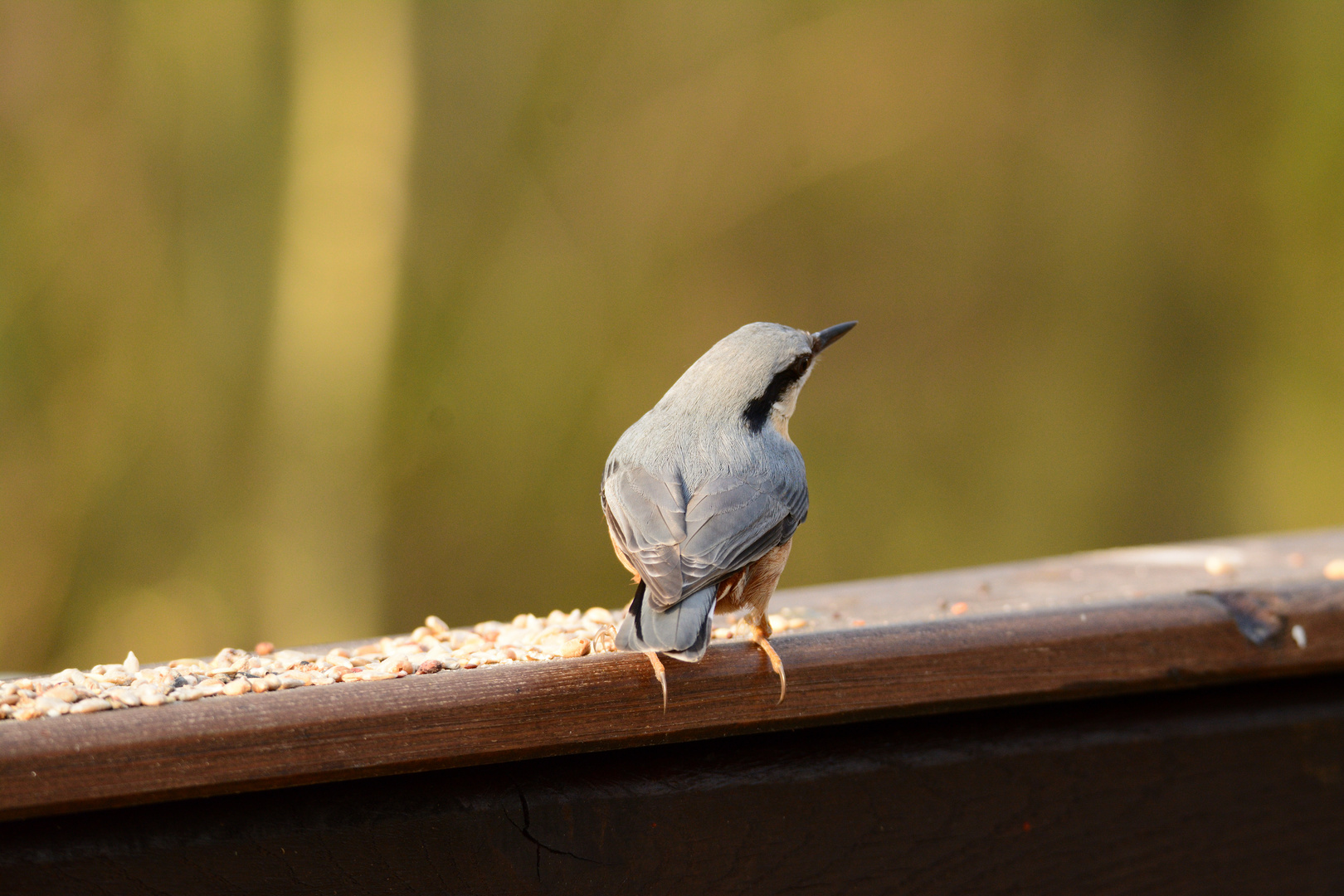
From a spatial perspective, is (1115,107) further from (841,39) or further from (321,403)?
(321,403)

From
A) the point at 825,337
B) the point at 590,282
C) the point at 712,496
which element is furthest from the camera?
the point at 590,282

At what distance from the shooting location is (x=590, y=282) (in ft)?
19.3

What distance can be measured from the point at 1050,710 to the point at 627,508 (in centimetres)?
69

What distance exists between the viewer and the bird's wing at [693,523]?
158cm

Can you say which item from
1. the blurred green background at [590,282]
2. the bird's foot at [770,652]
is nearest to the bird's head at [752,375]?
the bird's foot at [770,652]

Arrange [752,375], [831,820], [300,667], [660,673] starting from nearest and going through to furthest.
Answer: [660,673] → [831,820] → [300,667] → [752,375]

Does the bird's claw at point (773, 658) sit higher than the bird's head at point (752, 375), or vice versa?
the bird's head at point (752, 375)

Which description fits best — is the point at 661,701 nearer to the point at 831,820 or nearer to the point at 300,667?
the point at 831,820

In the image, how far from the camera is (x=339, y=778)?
4.04ft

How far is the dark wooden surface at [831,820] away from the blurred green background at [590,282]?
396 centimetres

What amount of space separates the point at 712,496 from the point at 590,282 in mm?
4265

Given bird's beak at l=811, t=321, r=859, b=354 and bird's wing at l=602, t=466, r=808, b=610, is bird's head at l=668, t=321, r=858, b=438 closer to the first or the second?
bird's beak at l=811, t=321, r=859, b=354

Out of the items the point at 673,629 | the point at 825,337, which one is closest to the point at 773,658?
the point at 673,629

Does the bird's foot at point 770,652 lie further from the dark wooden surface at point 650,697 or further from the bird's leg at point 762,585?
the bird's leg at point 762,585
